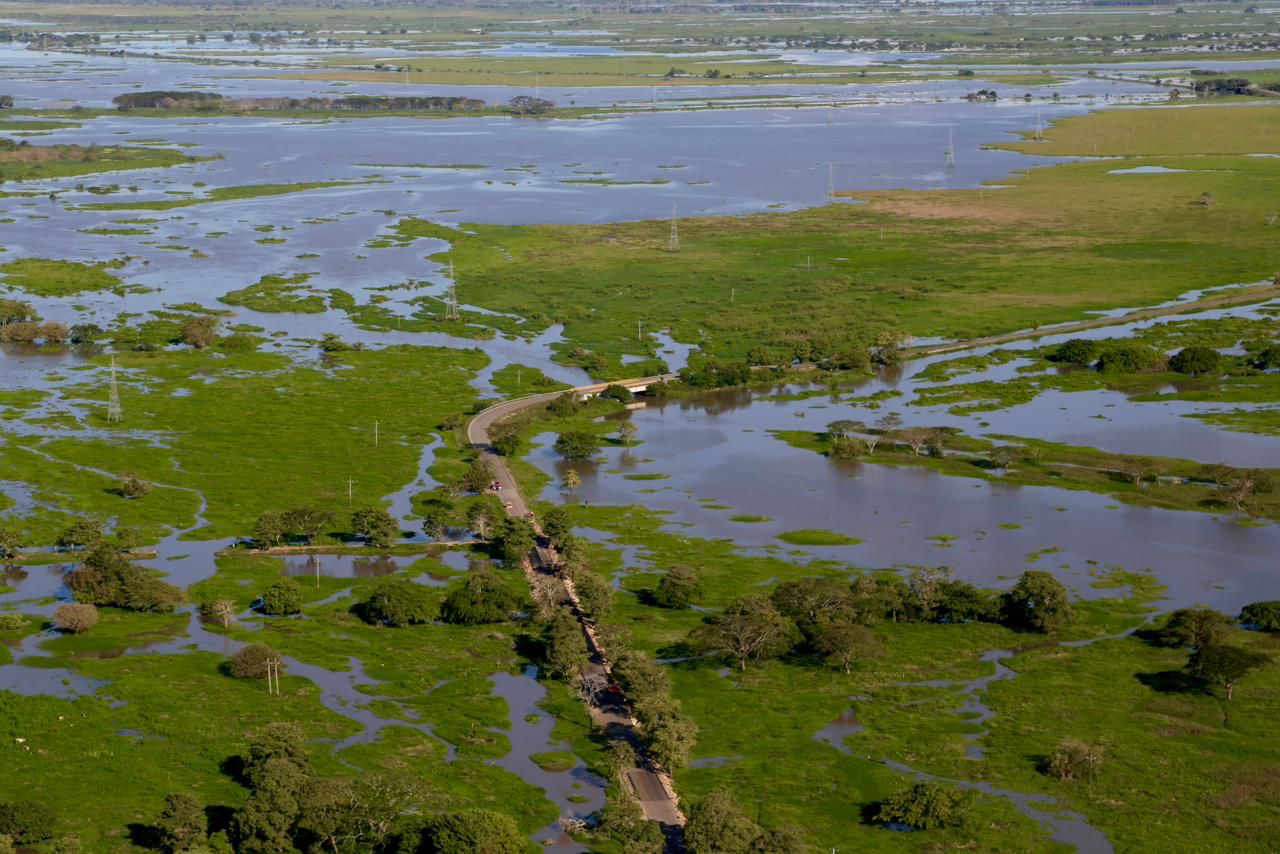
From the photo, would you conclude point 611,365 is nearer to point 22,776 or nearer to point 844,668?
point 844,668

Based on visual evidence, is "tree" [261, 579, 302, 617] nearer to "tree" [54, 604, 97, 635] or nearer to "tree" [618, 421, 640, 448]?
"tree" [54, 604, 97, 635]

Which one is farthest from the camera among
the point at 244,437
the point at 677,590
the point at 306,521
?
the point at 244,437

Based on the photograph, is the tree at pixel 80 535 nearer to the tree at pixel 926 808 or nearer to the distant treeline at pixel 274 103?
the tree at pixel 926 808

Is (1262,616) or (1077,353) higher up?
(1077,353)

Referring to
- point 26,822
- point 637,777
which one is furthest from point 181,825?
point 637,777

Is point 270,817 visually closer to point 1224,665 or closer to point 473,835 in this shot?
point 473,835

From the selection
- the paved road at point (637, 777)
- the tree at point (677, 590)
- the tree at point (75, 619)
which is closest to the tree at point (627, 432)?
the paved road at point (637, 777)
